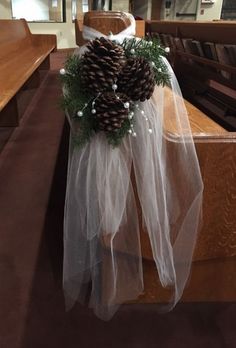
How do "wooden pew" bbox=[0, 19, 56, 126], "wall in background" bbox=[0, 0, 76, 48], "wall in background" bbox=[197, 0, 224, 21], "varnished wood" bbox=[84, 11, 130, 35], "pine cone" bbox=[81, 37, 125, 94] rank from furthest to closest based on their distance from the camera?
"wall in background" bbox=[197, 0, 224, 21] < "wall in background" bbox=[0, 0, 76, 48] < "wooden pew" bbox=[0, 19, 56, 126] < "varnished wood" bbox=[84, 11, 130, 35] < "pine cone" bbox=[81, 37, 125, 94]

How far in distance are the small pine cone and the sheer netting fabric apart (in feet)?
0.19

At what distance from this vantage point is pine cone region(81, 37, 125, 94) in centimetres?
75

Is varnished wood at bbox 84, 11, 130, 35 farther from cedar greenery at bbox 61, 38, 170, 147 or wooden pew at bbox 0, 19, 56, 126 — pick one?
wooden pew at bbox 0, 19, 56, 126

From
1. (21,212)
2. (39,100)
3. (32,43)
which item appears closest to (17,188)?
(21,212)

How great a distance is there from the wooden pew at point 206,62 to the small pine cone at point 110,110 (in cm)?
97

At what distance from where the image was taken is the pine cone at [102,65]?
745 mm

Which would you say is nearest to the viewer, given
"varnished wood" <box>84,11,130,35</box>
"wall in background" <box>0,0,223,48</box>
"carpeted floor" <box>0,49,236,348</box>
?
"varnished wood" <box>84,11,130,35</box>

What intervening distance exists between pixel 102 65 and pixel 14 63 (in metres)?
2.40

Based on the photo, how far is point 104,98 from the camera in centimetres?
75

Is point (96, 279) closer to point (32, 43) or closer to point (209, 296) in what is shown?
point (209, 296)

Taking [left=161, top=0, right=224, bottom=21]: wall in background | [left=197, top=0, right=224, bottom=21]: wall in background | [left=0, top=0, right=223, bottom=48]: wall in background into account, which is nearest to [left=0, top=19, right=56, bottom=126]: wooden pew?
[left=0, top=0, right=223, bottom=48]: wall in background

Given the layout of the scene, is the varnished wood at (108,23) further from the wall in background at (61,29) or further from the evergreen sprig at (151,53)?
the wall in background at (61,29)

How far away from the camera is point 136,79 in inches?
29.9

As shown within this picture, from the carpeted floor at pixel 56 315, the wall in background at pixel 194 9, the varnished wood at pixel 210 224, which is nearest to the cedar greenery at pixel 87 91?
the varnished wood at pixel 210 224
